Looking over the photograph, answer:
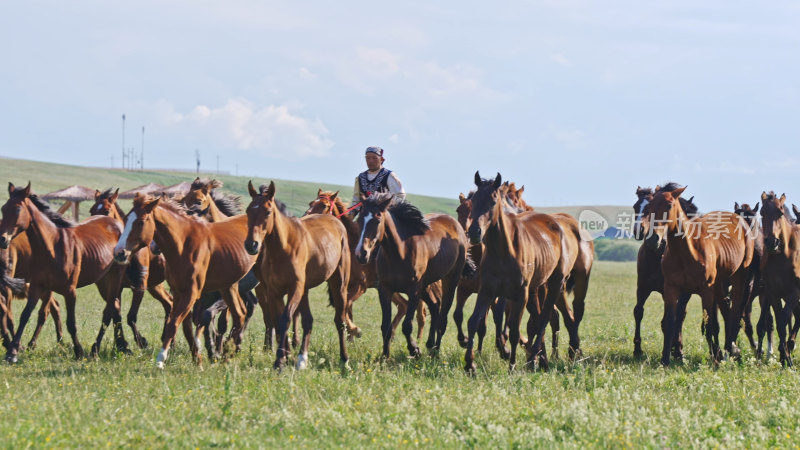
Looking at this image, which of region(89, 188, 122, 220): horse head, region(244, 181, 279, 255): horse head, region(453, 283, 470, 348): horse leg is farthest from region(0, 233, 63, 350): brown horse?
region(453, 283, 470, 348): horse leg

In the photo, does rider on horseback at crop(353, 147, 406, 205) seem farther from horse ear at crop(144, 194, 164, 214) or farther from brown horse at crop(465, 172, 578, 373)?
horse ear at crop(144, 194, 164, 214)

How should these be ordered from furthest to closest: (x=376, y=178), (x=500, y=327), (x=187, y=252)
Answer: (x=376, y=178) < (x=500, y=327) < (x=187, y=252)

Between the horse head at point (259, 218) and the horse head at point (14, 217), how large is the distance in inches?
135

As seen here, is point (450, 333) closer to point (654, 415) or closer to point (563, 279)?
point (563, 279)

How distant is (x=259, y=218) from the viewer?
988 centimetres

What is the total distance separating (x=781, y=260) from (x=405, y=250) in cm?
551

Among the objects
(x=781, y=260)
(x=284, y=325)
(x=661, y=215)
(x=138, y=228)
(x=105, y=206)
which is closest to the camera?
(x=138, y=228)

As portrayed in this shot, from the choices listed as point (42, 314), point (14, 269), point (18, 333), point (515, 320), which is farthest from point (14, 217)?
→ point (515, 320)

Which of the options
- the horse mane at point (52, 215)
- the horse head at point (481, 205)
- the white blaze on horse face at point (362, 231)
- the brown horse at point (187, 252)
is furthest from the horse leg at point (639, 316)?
the horse mane at point (52, 215)

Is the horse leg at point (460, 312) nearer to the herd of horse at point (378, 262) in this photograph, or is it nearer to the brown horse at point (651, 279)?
the herd of horse at point (378, 262)

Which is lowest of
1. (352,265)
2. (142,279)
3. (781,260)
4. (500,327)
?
(500,327)

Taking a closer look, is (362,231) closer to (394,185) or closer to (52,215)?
(394,185)

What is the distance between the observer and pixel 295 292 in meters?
10.4

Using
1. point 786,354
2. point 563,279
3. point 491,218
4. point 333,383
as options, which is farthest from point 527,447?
point 786,354
